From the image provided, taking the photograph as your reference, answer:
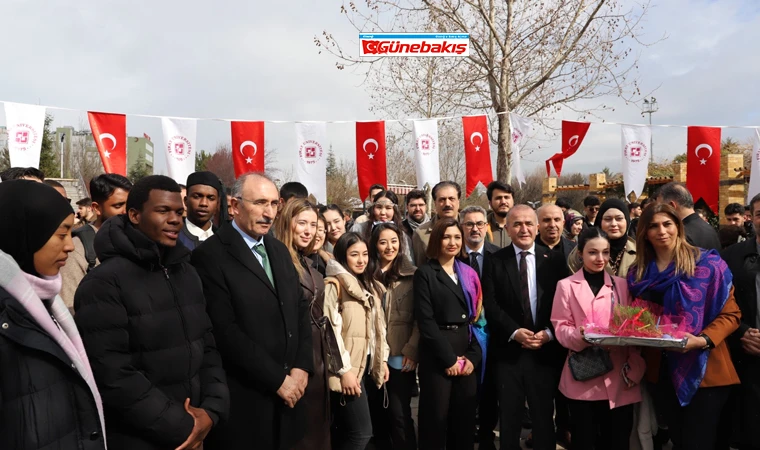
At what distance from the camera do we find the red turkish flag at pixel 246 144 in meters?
8.43

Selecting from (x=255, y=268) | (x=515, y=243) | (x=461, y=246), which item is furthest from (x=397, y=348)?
(x=255, y=268)

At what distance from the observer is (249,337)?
9.32 ft

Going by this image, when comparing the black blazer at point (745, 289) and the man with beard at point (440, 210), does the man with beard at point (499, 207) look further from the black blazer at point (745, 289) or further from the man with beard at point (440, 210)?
the black blazer at point (745, 289)

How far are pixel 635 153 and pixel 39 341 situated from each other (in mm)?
8724

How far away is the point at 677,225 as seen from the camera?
3633 millimetres

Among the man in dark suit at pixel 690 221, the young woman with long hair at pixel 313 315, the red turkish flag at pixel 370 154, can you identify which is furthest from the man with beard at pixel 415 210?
the red turkish flag at pixel 370 154

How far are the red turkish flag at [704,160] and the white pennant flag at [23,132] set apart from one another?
935 cm

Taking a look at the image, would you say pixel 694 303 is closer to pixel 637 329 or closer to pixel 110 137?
pixel 637 329

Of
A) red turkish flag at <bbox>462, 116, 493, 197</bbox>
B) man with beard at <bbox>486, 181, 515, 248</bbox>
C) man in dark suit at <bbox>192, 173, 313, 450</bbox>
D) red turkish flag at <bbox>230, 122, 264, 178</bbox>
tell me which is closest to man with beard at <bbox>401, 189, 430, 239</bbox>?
man with beard at <bbox>486, 181, 515, 248</bbox>

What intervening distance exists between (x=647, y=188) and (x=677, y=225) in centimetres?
1870

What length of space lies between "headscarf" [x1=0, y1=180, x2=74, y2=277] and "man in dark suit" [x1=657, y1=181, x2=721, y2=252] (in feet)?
13.0

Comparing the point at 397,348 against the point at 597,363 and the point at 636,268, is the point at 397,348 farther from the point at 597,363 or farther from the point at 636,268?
the point at 636,268

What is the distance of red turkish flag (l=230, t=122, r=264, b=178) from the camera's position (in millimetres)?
8430

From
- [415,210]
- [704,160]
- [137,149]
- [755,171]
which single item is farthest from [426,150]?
[137,149]
